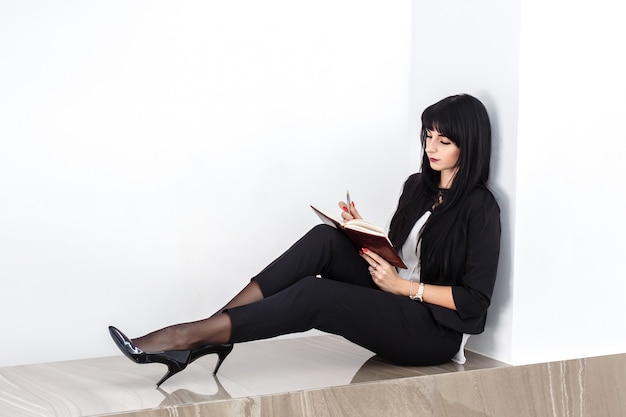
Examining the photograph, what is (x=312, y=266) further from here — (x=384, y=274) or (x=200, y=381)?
(x=200, y=381)

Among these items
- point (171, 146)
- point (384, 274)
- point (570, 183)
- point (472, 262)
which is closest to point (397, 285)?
point (384, 274)

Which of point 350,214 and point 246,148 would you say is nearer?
point 350,214

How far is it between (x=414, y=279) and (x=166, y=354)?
0.99m

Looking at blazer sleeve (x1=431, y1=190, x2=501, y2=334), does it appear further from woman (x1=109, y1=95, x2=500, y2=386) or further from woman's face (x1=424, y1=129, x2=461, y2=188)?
woman's face (x1=424, y1=129, x2=461, y2=188)

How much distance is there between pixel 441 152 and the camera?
2832mm

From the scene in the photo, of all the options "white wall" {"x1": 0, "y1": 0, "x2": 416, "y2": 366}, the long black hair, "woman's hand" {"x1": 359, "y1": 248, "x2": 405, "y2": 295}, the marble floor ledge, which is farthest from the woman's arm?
"white wall" {"x1": 0, "y1": 0, "x2": 416, "y2": 366}

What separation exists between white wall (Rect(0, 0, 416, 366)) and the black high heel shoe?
716 mm

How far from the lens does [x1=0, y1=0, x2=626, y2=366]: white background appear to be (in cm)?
288

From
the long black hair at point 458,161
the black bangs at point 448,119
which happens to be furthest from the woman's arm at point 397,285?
the black bangs at point 448,119

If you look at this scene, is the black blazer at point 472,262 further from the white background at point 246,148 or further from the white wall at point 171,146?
the white wall at point 171,146

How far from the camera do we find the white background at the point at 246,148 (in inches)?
113

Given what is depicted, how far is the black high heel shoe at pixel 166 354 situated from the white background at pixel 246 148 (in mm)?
716

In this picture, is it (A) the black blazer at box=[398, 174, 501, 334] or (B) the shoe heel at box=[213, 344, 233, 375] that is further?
(A) the black blazer at box=[398, 174, 501, 334]

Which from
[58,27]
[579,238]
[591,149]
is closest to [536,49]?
[591,149]
